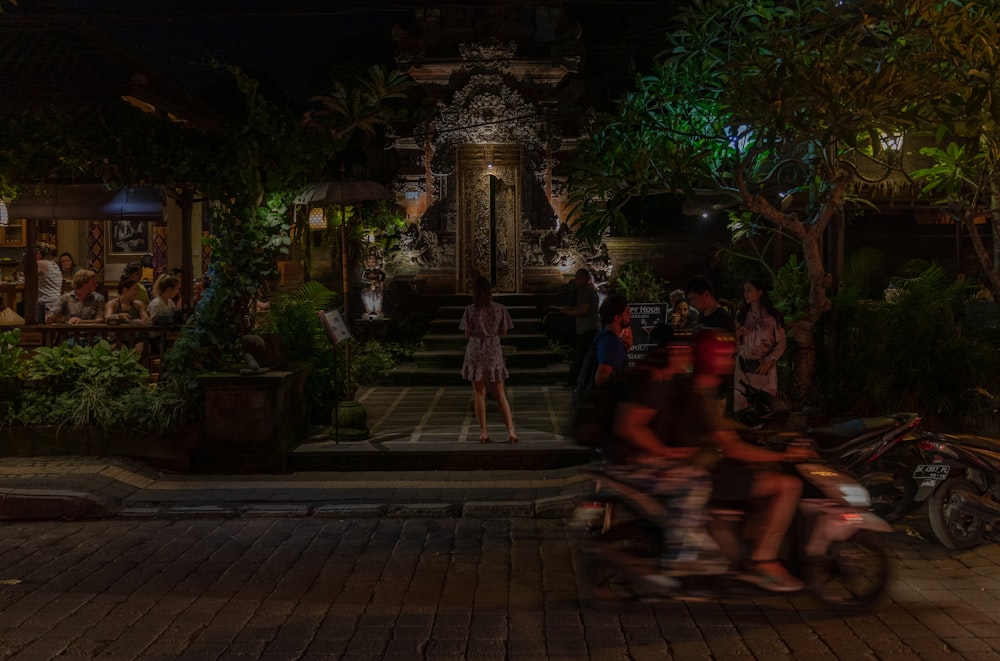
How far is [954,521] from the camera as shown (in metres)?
7.07

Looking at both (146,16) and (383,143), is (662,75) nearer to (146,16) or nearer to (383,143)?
(146,16)

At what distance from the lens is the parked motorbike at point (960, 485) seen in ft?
22.8

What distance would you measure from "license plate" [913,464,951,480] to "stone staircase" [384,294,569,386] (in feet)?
30.3

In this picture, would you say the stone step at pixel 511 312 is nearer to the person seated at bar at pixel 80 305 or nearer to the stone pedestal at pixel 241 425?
Answer: the person seated at bar at pixel 80 305

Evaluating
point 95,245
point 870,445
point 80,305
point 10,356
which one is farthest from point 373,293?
point 870,445

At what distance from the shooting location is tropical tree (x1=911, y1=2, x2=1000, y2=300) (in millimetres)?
8258

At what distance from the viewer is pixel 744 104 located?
29.9 ft

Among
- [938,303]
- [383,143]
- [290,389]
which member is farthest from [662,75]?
[383,143]

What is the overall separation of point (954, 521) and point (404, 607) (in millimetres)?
4249

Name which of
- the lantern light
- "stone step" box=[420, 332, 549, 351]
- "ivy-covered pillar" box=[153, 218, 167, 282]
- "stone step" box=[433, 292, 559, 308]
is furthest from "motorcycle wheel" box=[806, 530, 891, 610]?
"ivy-covered pillar" box=[153, 218, 167, 282]

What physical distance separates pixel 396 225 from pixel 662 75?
38.3ft

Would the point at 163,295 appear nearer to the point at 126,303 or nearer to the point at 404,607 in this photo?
the point at 126,303

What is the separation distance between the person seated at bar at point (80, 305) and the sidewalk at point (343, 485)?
316cm

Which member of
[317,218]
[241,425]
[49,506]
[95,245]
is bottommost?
[49,506]
